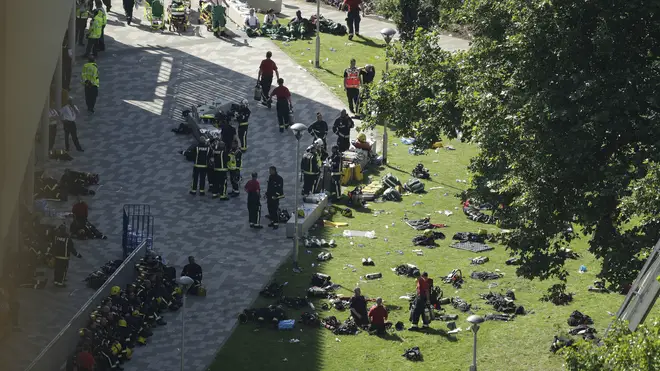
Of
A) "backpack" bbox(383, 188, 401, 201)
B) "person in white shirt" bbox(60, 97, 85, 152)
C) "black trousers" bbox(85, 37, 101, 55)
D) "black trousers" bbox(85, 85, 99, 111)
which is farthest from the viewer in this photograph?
"black trousers" bbox(85, 37, 101, 55)

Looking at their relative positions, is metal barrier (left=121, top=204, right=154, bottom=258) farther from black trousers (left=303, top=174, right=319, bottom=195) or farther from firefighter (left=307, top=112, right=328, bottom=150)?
firefighter (left=307, top=112, right=328, bottom=150)

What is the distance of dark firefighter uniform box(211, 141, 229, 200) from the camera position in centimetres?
3719

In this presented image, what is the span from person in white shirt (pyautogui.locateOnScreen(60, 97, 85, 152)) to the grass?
7918 millimetres

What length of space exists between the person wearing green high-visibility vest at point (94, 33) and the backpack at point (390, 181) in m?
11.4

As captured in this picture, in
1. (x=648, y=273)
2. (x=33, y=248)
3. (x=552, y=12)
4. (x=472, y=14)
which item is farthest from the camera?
(x=33, y=248)

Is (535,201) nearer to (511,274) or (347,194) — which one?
(511,274)

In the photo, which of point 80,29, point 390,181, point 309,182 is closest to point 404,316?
point 309,182

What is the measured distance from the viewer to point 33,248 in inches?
1284

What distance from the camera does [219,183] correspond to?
3775 cm

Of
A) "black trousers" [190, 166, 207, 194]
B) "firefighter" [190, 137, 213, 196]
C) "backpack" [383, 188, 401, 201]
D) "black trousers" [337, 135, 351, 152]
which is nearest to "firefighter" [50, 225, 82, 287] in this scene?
"firefighter" [190, 137, 213, 196]

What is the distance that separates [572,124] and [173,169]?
641 inches

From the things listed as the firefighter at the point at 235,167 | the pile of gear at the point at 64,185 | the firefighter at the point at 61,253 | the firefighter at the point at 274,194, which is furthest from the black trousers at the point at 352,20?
the firefighter at the point at 61,253

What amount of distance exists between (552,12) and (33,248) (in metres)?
13.1

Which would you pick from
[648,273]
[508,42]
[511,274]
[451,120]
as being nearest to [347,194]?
[511,274]
